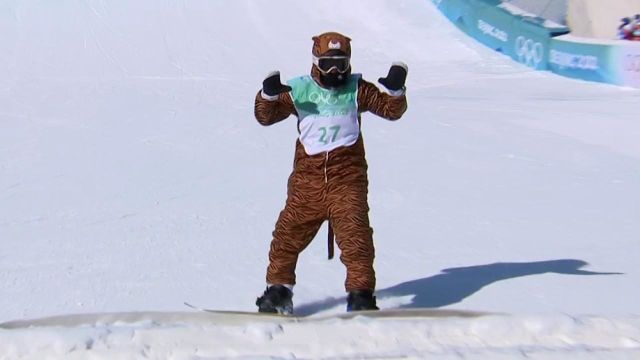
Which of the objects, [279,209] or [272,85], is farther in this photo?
[279,209]

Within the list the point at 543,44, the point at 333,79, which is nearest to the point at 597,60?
the point at 543,44

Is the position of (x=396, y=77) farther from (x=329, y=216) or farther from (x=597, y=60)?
(x=597, y=60)

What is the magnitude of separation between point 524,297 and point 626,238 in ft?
5.32

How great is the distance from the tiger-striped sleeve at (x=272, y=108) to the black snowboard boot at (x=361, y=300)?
703mm

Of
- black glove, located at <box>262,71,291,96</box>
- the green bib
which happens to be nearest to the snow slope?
the green bib

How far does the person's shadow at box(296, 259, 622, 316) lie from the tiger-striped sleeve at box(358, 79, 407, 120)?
0.81 m

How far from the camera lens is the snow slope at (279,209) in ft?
9.00

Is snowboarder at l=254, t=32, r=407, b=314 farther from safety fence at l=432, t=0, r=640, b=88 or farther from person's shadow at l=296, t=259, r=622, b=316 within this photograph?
safety fence at l=432, t=0, r=640, b=88

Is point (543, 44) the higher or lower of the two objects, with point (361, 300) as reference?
higher

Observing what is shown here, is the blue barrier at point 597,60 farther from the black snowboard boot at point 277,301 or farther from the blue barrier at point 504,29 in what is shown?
the black snowboard boot at point 277,301

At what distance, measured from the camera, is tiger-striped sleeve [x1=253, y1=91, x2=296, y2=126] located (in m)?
3.94

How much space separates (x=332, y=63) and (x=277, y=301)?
89cm

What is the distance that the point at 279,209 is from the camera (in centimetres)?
651

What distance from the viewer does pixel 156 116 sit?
34.2 ft
